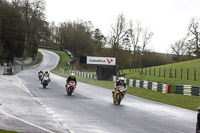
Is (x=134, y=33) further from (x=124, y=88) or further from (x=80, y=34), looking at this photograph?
(x=124, y=88)

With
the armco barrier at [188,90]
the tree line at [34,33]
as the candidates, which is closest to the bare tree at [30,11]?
the tree line at [34,33]

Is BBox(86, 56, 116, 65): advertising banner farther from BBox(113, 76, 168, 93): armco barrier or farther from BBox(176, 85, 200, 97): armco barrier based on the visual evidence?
BBox(176, 85, 200, 97): armco barrier

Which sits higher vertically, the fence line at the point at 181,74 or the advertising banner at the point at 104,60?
the advertising banner at the point at 104,60

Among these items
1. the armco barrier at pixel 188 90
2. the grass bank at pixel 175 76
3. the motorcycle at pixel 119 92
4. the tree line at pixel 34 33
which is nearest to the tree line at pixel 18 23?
the tree line at pixel 34 33

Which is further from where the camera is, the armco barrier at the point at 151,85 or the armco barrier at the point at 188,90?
the armco barrier at the point at 151,85

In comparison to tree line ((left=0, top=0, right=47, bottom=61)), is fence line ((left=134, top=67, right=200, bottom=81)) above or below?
below

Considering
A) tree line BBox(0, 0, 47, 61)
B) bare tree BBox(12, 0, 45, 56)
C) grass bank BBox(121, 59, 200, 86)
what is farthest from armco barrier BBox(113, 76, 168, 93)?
bare tree BBox(12, 0, 45, 56)

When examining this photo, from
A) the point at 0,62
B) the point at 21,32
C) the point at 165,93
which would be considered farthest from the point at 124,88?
the point at 21,32

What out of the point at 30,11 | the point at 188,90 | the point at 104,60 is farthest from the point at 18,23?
the point at 188,90

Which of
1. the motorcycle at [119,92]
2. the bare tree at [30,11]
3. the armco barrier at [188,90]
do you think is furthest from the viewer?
the bare tree at [30,11]

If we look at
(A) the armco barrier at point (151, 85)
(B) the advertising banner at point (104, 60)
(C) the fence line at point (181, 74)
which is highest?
(B) the advertising banner at point (104, 60)

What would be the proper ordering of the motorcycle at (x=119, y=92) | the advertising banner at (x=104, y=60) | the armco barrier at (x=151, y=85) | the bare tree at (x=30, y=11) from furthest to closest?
the bare tree at (x=30, y=11) < the advertising banner at (x=104, y=60) < the armco barrier at (x=151, y=85) < the motorcycle at (x=119, y=92)

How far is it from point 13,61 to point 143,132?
67995 millimetres

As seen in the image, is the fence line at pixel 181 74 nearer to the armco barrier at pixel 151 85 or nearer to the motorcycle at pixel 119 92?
the armco barrier at pixel 151 85
